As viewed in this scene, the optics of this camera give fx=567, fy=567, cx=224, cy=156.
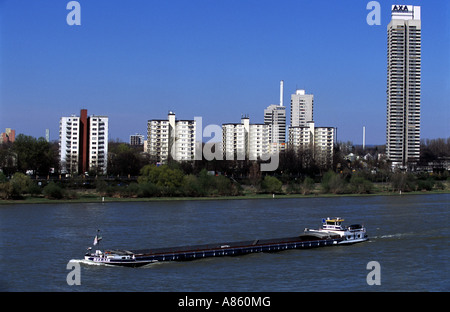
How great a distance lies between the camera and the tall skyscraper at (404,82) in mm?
76125

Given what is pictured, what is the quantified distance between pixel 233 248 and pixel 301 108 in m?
87.0

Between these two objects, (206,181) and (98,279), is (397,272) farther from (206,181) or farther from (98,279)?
(206,181)

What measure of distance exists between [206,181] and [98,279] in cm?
2687

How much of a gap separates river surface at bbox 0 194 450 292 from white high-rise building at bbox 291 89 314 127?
70065 mm

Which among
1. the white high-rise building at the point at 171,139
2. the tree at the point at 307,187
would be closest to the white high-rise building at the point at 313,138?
the white high-rise building at the point at 171,139

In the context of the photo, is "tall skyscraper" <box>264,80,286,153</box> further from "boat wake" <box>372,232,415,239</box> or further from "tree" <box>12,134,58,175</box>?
"boat wake" <box>372,232,415,239</box>

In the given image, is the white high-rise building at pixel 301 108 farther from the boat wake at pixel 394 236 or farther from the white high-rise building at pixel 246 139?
the boat wake at pixel 394 236

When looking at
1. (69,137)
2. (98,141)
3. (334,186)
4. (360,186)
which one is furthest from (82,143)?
(360,186)

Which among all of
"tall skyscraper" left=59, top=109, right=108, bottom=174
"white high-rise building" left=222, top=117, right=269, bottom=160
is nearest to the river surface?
"tall skyscraper" left=59, top=109, right=108, bottom=174

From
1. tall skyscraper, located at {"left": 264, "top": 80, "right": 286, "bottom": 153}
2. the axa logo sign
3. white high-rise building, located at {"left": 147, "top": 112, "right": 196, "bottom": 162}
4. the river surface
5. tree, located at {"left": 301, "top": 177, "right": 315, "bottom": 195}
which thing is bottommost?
the river surface

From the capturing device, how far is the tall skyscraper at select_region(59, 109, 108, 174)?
178 feet

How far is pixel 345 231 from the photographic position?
21.5 metres
